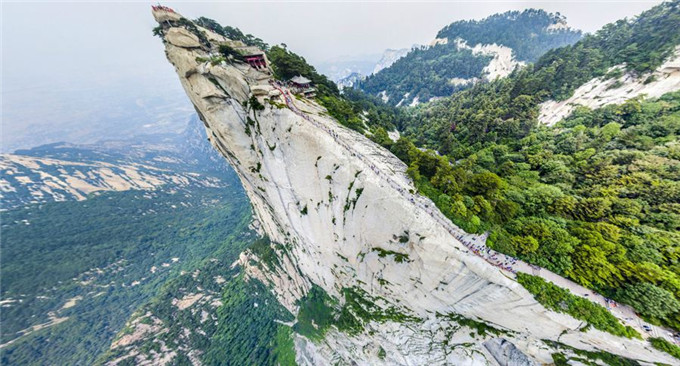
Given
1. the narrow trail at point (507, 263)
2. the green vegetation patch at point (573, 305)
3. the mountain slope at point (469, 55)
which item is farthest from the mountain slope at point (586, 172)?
the mountain slope at point (469, 55)

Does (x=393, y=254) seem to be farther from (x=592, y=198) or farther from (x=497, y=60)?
(x=497, y=60)

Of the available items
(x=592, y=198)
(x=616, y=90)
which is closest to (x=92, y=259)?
(x=592, y=198)

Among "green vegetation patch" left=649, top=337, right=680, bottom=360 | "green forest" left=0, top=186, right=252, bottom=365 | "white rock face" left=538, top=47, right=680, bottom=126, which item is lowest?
"green forest" left=0, top=186, right=252, bottom=365

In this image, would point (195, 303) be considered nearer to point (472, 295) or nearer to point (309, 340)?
point (309, 340)

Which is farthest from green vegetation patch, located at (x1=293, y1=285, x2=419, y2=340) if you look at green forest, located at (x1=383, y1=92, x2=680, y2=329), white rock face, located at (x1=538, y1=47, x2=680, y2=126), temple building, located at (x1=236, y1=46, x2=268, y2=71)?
white rock face, located at (x1=538, y1=47, x2=680, y2=126)

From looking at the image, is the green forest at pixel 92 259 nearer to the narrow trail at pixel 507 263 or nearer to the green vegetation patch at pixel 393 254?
the green vegetation patch at pixel 393 254

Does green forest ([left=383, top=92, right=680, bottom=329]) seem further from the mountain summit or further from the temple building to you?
the temple building
